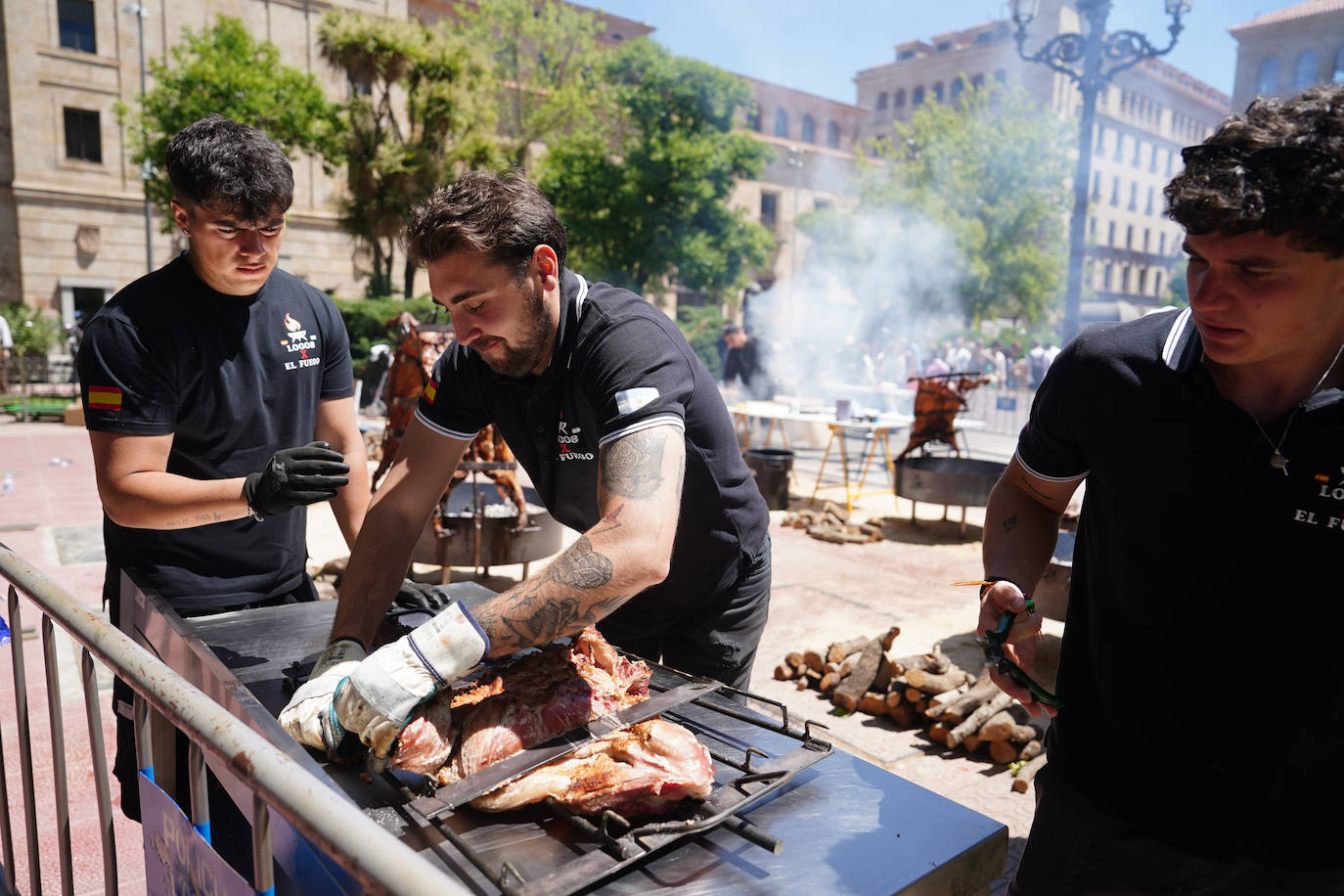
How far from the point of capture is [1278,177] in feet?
4.45

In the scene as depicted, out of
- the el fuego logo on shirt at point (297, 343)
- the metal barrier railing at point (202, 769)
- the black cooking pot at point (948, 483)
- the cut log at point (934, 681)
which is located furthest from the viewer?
the black cooking pot at point (948, 483)

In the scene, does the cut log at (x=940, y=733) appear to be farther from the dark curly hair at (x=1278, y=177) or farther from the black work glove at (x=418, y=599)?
the dark curly hair at (x=1278, y=177)

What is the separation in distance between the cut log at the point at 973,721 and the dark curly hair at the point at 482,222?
3204 millimetres

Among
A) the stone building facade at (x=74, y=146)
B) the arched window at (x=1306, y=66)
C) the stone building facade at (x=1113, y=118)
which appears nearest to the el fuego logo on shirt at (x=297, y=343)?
the stone building facade at (x=74, y=146)

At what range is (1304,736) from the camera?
4.94 ft

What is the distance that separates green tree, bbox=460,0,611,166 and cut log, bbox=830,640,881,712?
29298 mm

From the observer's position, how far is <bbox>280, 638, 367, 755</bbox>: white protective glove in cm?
168

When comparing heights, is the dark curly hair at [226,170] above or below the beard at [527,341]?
above

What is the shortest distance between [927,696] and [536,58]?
34.0 meters

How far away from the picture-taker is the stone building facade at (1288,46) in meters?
41.8

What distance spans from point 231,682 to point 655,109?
29028mm

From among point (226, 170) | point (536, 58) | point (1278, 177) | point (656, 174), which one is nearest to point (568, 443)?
point (226, 170)

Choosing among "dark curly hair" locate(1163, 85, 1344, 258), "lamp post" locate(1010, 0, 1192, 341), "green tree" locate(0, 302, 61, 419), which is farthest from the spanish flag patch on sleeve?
"green tree" locate(0, 302, 61, 419)

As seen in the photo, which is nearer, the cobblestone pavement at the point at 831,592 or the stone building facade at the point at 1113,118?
the cobblestone pavement at the point at 831,592
